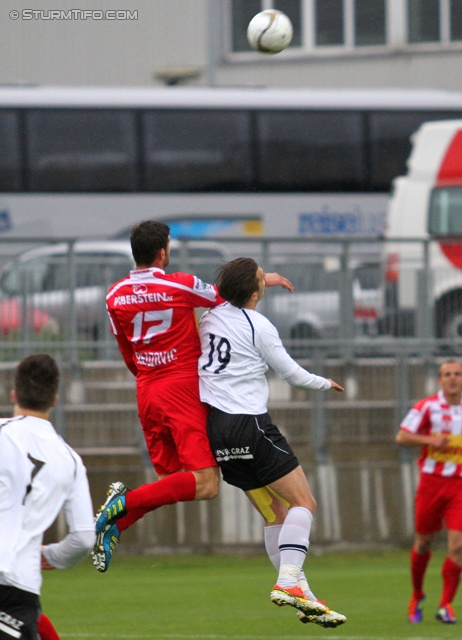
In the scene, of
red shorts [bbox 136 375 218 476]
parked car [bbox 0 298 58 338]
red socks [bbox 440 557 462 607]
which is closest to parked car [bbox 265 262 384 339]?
parked car [bbox 0 298 58 338]

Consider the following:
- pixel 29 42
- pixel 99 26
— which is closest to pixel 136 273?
pixel 29 42

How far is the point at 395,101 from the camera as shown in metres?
23.2

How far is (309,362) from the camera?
1636 cm

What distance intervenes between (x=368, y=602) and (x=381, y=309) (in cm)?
437

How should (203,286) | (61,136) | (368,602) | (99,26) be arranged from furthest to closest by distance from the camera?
(99,26)
(61,136)
(368,602)
(203,286)

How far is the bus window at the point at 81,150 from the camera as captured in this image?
21781 millimetres

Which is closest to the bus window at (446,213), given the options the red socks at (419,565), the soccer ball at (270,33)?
the red socks at (419,565)

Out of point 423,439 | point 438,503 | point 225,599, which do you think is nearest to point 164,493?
point 423,439

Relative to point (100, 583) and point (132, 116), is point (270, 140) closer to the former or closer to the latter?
point (132, 116)

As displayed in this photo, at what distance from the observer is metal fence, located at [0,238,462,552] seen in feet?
51.5

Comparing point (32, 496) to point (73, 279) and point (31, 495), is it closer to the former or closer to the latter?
point (31, 495)

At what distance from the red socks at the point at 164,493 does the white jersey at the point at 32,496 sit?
1933 mm

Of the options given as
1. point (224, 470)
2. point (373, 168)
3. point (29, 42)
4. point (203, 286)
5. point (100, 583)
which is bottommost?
point (100, 583)
